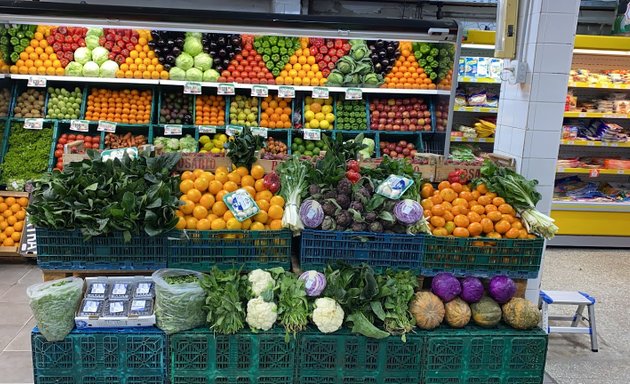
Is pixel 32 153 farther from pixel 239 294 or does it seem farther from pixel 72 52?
pixel 239 294

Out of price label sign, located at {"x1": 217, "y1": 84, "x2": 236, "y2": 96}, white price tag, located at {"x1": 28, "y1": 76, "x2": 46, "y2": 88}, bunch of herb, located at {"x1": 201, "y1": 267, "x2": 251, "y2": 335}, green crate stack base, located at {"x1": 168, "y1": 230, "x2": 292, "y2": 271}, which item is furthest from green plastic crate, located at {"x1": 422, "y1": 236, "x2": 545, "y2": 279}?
white price tag, located at {"x1": 28, "y1": 76, "x2": 46, "y2": 88}

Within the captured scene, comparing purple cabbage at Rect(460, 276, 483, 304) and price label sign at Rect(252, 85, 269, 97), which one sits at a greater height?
price label sign at Rect(252, 85, 269, 97)

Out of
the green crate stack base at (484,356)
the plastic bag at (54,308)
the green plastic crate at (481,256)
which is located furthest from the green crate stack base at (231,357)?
the green plastic crate at (481,256)

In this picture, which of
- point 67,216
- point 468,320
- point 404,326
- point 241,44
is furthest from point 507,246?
point 241,44

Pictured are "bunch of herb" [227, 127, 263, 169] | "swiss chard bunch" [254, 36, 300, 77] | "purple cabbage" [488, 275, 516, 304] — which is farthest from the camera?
"swiss chard bunch" [254, 36, 300, 77]

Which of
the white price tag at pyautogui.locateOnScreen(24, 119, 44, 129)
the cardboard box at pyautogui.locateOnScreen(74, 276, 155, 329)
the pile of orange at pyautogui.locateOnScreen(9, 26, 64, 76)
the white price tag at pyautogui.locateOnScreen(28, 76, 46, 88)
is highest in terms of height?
the pile of orange at pyautogui.locateOnScreen(9, 26, 64, 76)

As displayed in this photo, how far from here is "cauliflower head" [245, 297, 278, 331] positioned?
2.71 meters

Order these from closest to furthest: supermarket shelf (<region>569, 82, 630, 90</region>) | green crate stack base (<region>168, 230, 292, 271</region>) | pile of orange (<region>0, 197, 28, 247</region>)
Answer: green crate stack base (<region>168, 230, 292, 271</region>)
pile of orange (<region>0, 197, 28, 247</region>)
supermarket shelf (<region>569, 82, 630, 90</region>)

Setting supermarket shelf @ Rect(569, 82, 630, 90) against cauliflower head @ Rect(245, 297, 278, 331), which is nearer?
cauliflower head @ Rect(245, 297, 278, 331)

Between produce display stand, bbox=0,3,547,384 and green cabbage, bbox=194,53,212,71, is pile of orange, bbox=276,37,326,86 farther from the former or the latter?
produce display stand, bbox=0,3,547,384

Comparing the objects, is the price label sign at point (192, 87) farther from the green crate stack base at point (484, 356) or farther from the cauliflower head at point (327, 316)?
the green crate stack base at point (484, 356)

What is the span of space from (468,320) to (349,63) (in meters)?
3.64

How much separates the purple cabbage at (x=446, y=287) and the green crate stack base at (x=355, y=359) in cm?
28

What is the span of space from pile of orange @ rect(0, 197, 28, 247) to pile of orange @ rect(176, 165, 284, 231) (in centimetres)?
307
